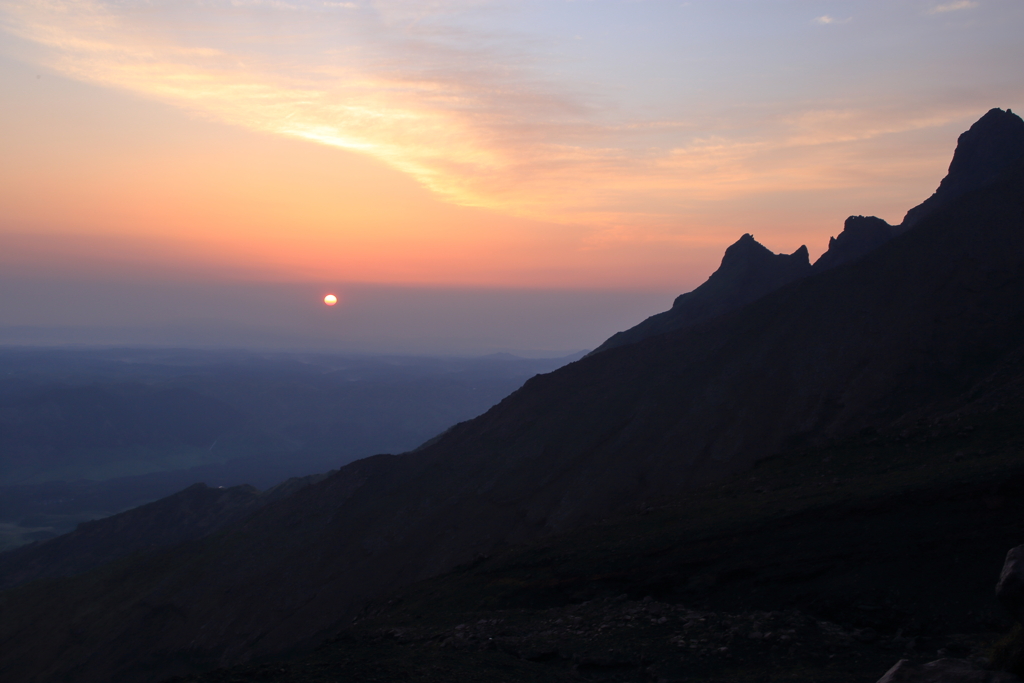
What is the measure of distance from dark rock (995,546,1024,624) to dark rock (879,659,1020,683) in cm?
120

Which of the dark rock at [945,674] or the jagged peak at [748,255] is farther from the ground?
the jagged peak at [748,255]

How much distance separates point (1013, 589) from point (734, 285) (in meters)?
59.6

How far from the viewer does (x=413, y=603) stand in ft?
102

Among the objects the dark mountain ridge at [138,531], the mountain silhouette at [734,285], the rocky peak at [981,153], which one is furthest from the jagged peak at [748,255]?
the dark mountain ridge at [138,531]

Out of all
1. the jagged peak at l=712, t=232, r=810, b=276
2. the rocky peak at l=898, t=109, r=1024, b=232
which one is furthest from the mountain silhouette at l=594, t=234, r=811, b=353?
the rocky peak at l=898, t=109, r=1024, b=232

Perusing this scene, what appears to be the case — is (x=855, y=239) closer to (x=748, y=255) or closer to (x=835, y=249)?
(x=835, y=249)

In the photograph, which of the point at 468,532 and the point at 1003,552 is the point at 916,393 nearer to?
the point at 1003,552

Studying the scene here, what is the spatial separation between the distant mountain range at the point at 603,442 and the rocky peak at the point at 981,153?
0.15 metres

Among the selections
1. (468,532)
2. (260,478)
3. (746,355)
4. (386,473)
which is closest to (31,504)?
(260,478)

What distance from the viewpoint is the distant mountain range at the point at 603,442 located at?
3794 centimetres

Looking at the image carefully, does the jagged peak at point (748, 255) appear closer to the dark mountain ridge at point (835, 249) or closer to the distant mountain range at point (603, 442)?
the dark mountain ridge at point (835, 249)

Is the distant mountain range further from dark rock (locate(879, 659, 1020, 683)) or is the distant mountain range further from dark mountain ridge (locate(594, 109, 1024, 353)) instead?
dark rock (locate(879, 659, 1020, 683))

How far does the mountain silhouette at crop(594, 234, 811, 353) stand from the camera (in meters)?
65.4

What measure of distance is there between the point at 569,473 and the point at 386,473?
17641 mm
